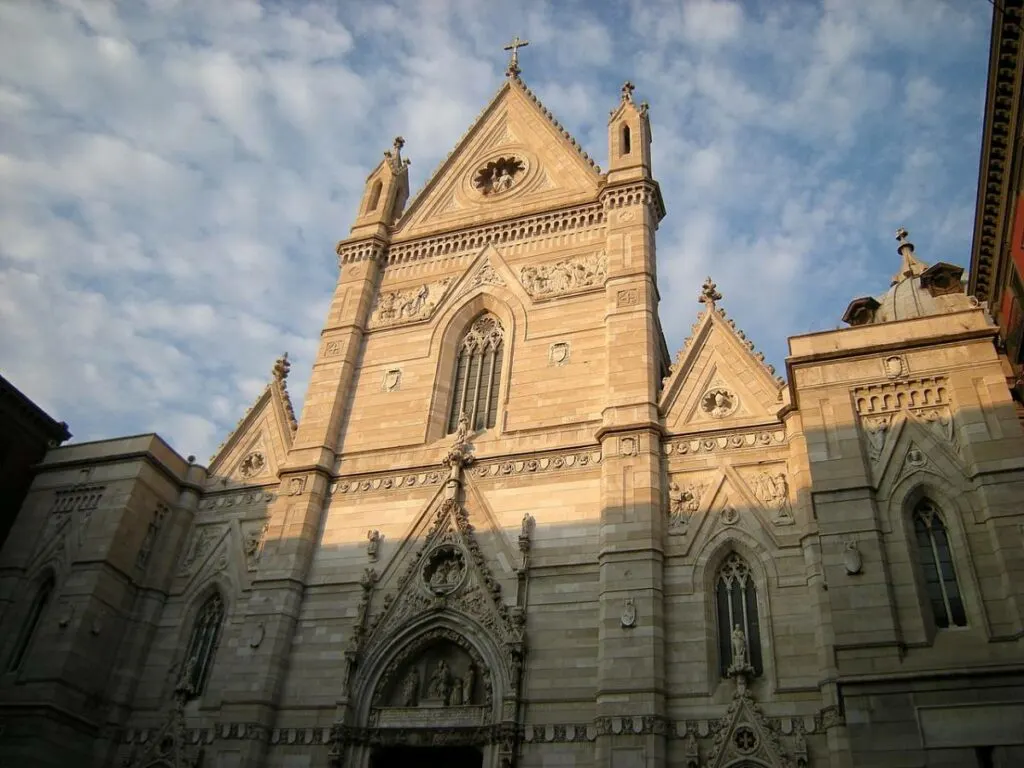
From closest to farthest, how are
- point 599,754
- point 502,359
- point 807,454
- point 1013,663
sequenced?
point 1013,663 → point 599,754 → point 807,454 → point 502,359

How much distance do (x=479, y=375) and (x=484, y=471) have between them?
323cm

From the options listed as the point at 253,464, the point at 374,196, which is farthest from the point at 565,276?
the point at 253,464

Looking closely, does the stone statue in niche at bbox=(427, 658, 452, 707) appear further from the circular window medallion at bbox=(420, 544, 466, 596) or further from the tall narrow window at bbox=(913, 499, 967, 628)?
the tall narrow window at bbox=(913, 499, 967, 628)

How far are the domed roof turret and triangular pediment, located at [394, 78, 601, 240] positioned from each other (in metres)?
7.70

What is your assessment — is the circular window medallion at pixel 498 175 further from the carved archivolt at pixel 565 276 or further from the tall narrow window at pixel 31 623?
the tall narrow window at pixel 31 623

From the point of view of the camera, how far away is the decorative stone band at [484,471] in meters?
18.5

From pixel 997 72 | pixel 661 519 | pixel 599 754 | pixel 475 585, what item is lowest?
pixel 599 754

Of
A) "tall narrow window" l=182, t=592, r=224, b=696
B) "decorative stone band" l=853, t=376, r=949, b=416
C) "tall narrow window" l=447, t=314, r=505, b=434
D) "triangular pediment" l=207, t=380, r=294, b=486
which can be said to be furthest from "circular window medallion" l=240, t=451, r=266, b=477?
"decorative stone band" l=853, t=376, r=949, b=416

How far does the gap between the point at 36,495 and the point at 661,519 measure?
1487 cm

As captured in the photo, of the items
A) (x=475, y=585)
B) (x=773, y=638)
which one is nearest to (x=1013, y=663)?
(x=773, y=638)

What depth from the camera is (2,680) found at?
18297 mm

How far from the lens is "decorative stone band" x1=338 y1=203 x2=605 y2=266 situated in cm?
2284

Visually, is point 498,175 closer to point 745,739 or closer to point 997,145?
point 997,145

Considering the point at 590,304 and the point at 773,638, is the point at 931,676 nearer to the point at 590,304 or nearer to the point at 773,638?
the point at 773,638
